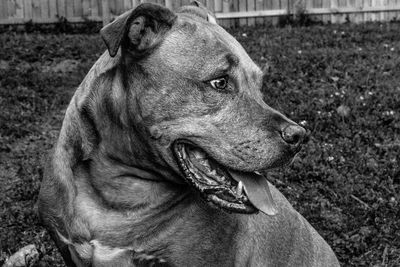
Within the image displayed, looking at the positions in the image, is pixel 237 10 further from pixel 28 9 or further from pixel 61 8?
pixel 28 9

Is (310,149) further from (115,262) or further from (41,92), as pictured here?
(115,262)

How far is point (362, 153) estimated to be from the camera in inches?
284

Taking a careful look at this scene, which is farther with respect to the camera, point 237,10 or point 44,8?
point 237,10

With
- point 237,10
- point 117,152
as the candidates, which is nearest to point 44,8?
point 237,10

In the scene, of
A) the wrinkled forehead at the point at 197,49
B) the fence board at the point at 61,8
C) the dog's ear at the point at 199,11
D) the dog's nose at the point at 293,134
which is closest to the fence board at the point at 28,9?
the fence board at the point at 61,8

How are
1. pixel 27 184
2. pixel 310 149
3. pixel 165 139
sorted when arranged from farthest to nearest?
1. pixel 310 149
2. pixel 27 184
3. pixel 165 139

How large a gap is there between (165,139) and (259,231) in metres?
0.79

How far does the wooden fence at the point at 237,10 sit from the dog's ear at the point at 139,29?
29.2ft

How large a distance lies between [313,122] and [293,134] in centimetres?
434

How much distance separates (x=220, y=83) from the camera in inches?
142

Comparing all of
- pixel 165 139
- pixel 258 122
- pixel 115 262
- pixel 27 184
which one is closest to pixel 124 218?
pixel 115 262

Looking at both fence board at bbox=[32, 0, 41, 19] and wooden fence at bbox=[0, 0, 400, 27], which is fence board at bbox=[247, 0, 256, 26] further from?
fence board at bbox=[32, 0, 41, 19]

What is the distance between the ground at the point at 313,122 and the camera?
599 centimetres

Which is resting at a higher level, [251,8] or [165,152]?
[251,8]
